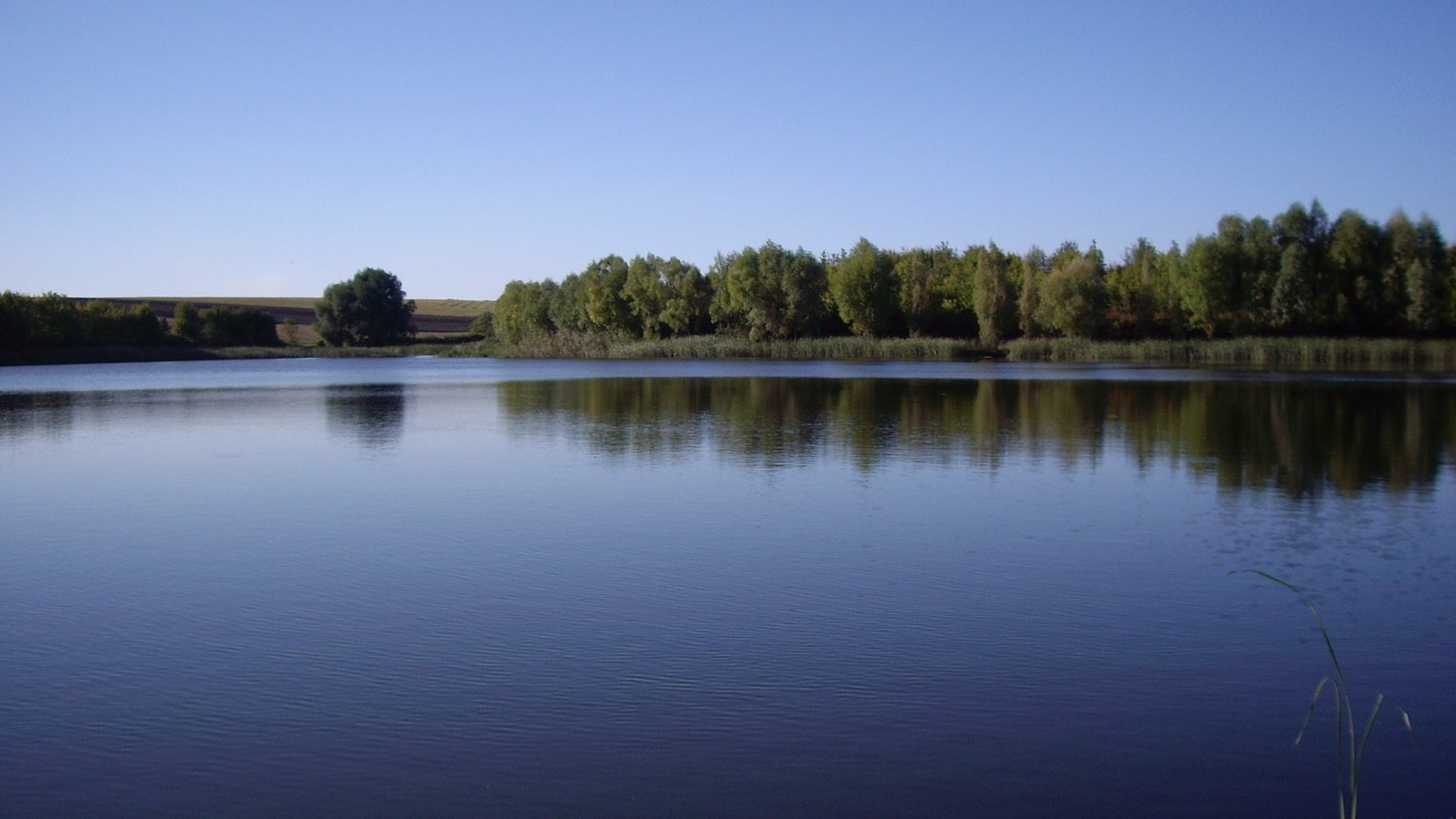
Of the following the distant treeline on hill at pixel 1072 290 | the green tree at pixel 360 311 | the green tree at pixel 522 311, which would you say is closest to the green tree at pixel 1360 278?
the distant treeline on hill at pixel 1072 290

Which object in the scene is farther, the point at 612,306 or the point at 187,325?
the point at 187,325

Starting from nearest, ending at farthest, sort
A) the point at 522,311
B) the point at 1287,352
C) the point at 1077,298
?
the point at 1287,352, the point at 1077,298, the point at 522,311

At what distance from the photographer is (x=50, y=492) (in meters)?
12.6

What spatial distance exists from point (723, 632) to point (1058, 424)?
14.4 meters

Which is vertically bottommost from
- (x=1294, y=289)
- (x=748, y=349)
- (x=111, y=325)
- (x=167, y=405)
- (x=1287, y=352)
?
(x=167, y=405)

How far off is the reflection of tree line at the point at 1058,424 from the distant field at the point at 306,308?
288ft

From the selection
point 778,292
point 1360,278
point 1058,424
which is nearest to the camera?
point 1058,424

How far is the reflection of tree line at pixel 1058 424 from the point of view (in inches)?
585

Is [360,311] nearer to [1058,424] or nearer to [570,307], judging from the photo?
[570,307]

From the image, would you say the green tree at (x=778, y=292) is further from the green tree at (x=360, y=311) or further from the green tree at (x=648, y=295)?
the green tree at (x=360, y=311)

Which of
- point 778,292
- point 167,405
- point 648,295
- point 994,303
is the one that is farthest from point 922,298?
point 167,405

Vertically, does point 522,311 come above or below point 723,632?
above

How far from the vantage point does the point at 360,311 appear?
97.8 m

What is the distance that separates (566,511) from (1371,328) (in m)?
52.8
